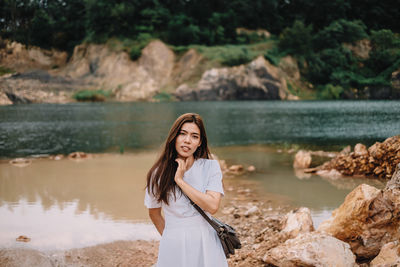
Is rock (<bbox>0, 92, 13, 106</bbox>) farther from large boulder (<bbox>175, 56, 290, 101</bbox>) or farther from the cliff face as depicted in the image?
→ large boulder (<bbox>175, 56, 290, 101</bbox>)

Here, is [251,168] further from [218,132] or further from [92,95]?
[92,95]

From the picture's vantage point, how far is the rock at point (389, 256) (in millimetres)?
→ 3049

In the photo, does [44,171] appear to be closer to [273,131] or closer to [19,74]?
[273,131]

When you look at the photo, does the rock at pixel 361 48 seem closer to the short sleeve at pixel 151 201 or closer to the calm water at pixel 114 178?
the calm water at pixel 114 178

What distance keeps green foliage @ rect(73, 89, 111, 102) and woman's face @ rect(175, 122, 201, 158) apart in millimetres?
46569

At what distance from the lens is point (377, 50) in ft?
28.2

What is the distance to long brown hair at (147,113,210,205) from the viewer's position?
93.6 inches

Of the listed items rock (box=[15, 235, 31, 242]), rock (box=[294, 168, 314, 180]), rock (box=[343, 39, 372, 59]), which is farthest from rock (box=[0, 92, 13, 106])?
rock (box=[343, 39, 372, 59])

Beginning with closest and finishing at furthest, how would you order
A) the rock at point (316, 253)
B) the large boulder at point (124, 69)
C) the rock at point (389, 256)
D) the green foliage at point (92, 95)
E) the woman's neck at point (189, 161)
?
the woman's neck at point (189, 161) → the rock at point (389, 256) → the rock at point (316, 253) → the green foliage at point (92, 95) → the large boulder at point (124, 69)

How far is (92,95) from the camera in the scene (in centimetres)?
4778

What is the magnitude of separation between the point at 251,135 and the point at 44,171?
35.5 ft

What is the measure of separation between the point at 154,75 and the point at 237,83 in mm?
11766

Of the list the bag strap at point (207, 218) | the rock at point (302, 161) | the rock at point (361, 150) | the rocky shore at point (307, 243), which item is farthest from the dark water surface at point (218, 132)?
the bag strap at point (207, 218)

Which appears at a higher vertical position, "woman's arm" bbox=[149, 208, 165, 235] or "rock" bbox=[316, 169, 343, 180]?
"woman's arm" bbox=[149, 208, 165, 235]
